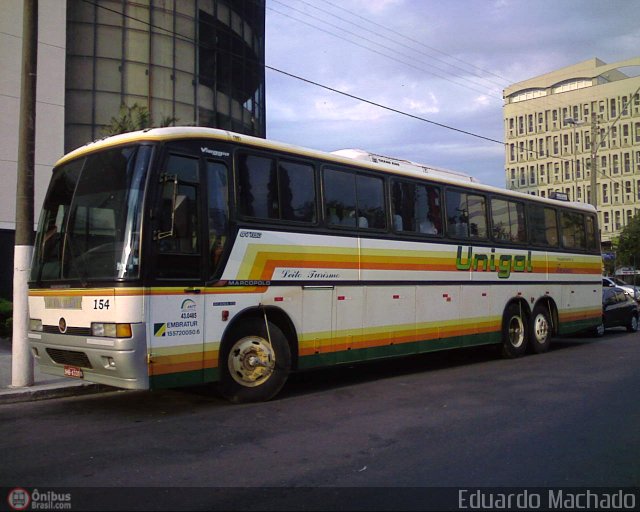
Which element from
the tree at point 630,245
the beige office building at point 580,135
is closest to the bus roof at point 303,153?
the tree at point 630,245

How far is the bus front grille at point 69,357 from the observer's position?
7180 millimetres

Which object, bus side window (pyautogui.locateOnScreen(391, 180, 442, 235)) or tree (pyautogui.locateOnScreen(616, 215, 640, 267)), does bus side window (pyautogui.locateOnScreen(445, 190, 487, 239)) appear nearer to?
bus side window (pyautogui.locateOnScreen(391, 180, 442, 235))

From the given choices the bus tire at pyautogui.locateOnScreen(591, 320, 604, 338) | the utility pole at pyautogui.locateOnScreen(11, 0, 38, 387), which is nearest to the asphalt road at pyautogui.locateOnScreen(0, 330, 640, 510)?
the utility pole at pyautogui.locateOnScreen(11, 0, 38, 387)

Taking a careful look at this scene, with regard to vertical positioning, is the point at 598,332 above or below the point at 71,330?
below

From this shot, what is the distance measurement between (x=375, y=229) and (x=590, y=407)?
3.96m

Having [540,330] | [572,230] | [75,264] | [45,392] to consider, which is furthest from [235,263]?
[572,230]

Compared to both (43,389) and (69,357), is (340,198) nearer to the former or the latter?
(69,357)

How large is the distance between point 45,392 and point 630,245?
152ft

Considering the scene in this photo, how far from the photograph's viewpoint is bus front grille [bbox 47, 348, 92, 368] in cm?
718

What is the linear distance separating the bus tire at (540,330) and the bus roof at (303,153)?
2512 mm

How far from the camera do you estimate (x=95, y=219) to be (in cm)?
725

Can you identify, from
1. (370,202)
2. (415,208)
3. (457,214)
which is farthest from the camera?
(457,214)

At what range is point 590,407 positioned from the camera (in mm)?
7750

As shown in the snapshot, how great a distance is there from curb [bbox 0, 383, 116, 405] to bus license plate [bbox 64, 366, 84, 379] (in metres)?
1.36
